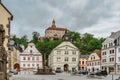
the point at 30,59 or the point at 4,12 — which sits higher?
the point at 4,12

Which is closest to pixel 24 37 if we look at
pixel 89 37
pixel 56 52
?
pixel 89 37

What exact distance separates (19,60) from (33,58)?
18.4 feet

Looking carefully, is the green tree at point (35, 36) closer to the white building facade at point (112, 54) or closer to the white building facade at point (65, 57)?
the white building facade at point (65, 57)

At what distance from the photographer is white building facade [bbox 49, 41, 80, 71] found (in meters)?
125

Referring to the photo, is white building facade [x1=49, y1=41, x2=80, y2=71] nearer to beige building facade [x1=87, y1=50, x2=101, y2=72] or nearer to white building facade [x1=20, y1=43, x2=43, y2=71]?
white building facade [x1=20, y1=43, x2=43, y2=71]

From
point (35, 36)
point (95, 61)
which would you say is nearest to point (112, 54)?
point (95, 61)

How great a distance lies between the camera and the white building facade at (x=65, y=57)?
411ft

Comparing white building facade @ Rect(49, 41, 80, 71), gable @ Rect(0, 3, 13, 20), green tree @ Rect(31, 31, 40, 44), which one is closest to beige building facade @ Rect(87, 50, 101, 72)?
white building facade @ Rect(49, 41, 80, 71)

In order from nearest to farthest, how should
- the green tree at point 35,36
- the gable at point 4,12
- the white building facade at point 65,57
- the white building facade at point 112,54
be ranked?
the gable at point 4,12 → the white building facade at point 112,54 → the white building facade at point 65,57 → the green tree at point 35,36

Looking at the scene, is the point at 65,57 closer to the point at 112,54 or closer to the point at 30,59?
the point at 30,59

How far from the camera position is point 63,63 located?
12575 centimetres

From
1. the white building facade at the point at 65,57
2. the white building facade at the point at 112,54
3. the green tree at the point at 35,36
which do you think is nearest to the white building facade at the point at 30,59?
the white building facade at the point at 65,57

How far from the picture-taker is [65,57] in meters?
126

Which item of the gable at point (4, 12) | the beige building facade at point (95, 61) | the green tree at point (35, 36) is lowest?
the beige building facade at point (95, 61)
